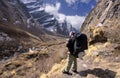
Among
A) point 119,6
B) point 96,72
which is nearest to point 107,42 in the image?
point 96,72

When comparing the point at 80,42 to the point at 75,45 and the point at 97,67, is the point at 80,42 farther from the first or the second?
the point at 97,67

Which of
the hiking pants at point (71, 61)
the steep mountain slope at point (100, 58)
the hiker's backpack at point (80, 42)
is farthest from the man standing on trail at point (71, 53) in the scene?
the steep mountain slope at point (100, 58)

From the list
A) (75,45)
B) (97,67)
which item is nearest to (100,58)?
(97,67)

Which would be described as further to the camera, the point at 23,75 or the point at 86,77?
the point at 23,75

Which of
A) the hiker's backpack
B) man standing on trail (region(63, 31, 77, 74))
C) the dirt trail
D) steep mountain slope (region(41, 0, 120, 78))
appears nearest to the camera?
the hiker's backpack

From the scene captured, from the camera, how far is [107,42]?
23.8m

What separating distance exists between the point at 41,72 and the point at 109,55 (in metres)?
5.92

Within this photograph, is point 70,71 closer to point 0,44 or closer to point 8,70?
point 8,70

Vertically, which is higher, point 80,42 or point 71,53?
point 80,42

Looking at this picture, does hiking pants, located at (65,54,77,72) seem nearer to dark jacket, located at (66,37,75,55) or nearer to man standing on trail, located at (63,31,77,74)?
man standing on trail, located at (63,31,77,74)

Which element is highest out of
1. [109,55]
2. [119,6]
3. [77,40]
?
[119,6]

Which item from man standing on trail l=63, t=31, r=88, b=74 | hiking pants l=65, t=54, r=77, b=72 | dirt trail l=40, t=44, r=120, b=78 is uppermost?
man standing on trail l=63, t=31, r=88, b=74

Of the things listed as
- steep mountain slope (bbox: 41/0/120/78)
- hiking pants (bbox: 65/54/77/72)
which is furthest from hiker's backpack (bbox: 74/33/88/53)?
steep mountain slope (bbox: 41/0/120/78)

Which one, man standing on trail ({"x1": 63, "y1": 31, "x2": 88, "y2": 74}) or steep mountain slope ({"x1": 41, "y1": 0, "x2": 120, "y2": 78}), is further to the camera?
steep mountain slope ({"x1": 41, "y1": 0, "x2": 120, "y2": 78})
